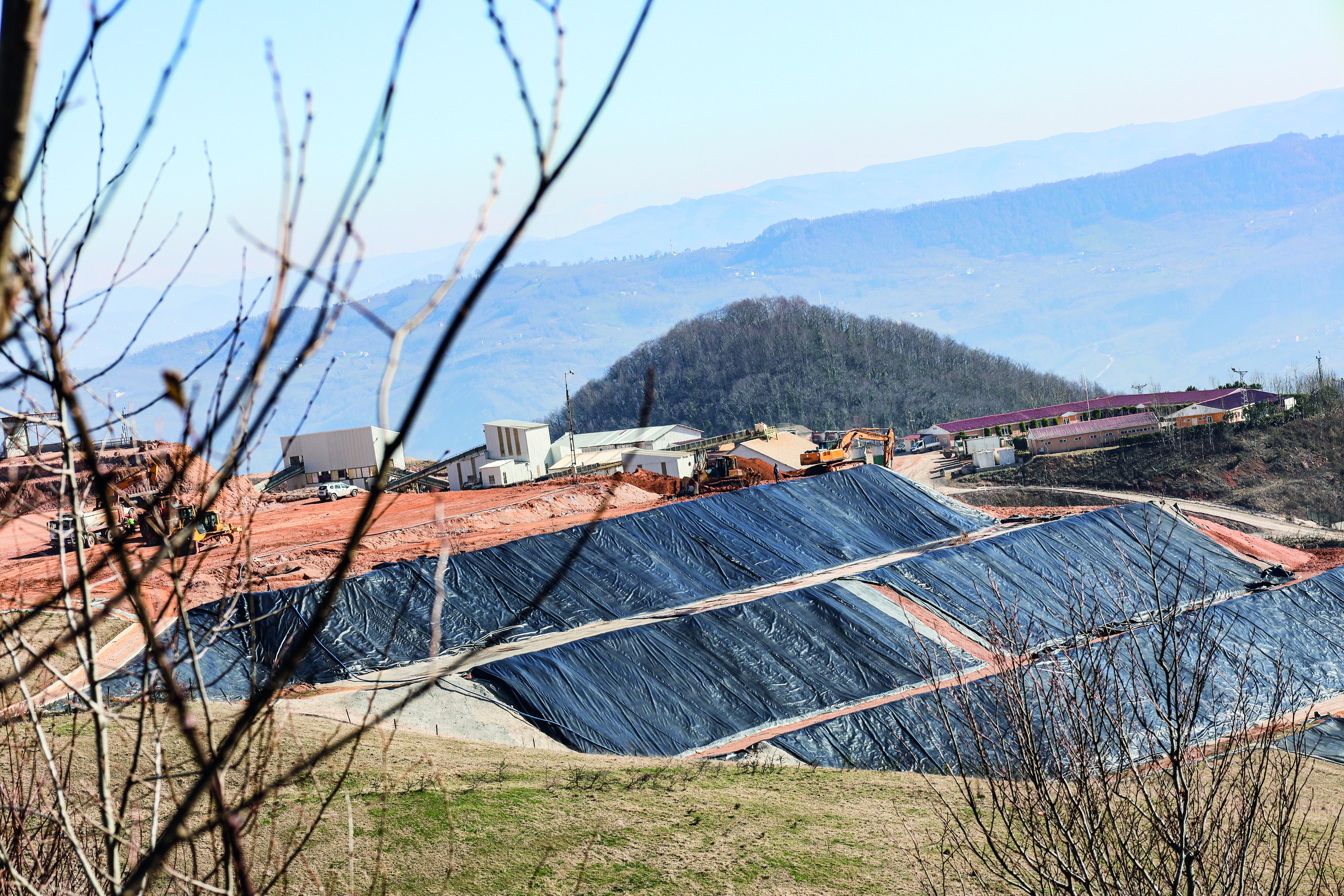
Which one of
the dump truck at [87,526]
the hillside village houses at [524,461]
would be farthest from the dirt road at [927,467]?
the dump truck at [87,526]

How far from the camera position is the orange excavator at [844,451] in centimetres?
4319

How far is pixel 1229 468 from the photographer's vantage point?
191 feet

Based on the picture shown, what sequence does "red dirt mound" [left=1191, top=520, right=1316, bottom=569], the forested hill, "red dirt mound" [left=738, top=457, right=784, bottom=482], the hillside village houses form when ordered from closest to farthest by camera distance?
"red dirt mound" [left=1191, top=520, right=1316, bottom=569]
"red dirt mound" [left=738, top=457, right=784, bottom=482]
the hillside village houses
the forested hill

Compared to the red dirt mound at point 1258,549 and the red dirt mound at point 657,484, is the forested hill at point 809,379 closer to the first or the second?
the red dirt mound at point 657,484

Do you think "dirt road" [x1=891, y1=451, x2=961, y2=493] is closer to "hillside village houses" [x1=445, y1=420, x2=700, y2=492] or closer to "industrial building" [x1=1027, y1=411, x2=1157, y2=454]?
"industrial building" [x1=1027, y1=411, x2=1157, y2=454]

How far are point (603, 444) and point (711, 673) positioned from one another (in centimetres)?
5843

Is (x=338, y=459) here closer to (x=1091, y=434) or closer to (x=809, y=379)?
(x=1091, y=434)

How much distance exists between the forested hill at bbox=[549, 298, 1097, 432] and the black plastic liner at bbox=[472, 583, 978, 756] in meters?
92.2

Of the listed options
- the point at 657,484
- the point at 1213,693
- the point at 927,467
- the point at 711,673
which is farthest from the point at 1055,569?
the point at 927,467

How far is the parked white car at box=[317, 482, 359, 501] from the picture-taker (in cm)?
4619

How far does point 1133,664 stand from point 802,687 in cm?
1420

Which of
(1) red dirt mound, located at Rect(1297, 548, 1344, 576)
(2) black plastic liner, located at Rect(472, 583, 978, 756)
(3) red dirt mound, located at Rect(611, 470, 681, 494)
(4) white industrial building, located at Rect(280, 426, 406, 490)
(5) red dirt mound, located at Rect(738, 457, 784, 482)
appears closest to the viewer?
(2) black plastic liner, located at Rect(472, 583, 978, 756)

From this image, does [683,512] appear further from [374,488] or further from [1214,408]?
[1214,408]

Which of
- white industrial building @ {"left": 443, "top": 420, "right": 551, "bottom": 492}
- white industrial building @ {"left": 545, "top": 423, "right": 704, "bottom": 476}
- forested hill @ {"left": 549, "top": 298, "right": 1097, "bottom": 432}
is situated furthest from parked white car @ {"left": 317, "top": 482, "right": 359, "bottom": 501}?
forested hill @ {"left": 549, "top": 298, "right": 1097, "bottom": 432}
